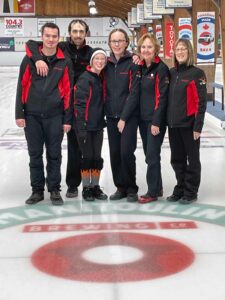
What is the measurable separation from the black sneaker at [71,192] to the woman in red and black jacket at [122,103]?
0.39 metres

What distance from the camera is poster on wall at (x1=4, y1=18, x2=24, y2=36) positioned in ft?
113

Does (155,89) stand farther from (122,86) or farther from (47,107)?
(47,107)

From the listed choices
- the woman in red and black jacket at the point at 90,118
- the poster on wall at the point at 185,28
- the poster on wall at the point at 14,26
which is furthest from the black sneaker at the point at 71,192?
the poster on wall at the point at 14,26

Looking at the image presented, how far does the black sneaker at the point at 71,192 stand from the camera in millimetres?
5203

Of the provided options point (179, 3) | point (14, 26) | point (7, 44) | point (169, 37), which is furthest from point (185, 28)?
point (7, 44)

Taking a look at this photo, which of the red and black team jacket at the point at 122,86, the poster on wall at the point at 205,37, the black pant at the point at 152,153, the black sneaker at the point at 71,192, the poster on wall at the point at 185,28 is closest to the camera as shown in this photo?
the red and black team jacket at the point at 122,86

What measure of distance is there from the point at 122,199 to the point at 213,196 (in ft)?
2.72

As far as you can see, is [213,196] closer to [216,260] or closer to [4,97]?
[216,260]

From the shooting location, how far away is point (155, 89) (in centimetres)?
475

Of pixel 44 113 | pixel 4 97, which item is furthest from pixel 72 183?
pixel 4 97

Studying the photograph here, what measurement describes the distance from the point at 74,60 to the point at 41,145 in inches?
31.3

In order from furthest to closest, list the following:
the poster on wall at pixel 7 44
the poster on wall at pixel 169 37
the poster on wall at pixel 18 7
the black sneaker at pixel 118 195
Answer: the poster on wall at pixel 7 44 → the poster on wall at pixel 18 7 → the poster on wall at pixel 169 37 → the black sneaker at pixel 118 195

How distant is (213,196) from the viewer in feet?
17.0

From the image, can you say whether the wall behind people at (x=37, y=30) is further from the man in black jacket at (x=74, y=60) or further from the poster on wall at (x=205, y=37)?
the man in black jacket at (x=74, y=60)
